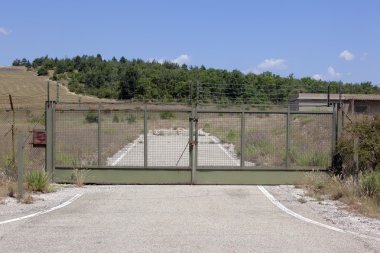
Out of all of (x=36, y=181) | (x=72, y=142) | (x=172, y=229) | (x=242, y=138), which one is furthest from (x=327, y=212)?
(x=72, y=142)

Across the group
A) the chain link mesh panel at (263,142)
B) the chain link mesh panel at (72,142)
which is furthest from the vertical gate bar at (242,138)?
the chain link mesh panel at (72,142)

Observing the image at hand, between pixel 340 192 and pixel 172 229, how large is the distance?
18.5ft

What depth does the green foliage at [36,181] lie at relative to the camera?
14095 mm

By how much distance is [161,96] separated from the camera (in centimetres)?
3186

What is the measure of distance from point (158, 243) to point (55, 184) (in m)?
7.96

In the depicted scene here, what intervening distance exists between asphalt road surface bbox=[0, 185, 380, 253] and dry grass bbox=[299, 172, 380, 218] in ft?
5.40

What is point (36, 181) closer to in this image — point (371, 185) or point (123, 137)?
point (123, 137)

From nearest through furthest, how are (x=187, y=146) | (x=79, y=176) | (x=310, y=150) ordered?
1. (x=79, y=176)
2. (x=310, y=150)
3. (x=187, y=146)

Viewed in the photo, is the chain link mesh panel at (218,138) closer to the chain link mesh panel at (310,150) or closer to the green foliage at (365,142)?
the chain link mesh panel at (310,150)

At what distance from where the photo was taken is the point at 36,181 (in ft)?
46.3

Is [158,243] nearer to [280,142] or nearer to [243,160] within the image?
[243,160]

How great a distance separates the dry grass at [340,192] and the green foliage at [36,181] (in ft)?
21.9

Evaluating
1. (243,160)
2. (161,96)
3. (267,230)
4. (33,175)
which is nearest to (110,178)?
(33,175)

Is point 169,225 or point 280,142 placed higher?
point 280,142
